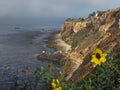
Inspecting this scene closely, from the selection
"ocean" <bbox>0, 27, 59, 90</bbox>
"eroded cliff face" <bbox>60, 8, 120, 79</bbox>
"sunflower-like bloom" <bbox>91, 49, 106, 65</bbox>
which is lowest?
"ocean" <bbox>0, 27, 59, 90</bbox>

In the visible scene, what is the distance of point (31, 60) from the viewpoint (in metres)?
62.9

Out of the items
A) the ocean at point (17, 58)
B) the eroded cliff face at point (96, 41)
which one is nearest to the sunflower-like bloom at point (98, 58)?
the eroded cliff face at point (96, 41)

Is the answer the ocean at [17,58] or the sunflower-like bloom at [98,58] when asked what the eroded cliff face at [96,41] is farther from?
the ocean at [17,58]

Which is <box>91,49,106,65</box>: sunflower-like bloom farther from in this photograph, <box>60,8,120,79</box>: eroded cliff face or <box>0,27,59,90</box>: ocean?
<box>0,27,59,90</box>: ocean

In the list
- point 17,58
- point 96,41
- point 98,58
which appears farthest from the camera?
point 17,58

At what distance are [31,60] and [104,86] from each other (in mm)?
52871

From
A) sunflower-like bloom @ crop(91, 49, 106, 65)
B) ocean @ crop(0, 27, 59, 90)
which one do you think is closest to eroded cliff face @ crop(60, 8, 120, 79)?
sunflower-like bloom @ crop(91, 49, 106, 65)

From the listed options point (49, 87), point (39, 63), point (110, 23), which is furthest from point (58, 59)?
point (49, 87)

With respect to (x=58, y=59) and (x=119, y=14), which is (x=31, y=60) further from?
(x=119, y=14)

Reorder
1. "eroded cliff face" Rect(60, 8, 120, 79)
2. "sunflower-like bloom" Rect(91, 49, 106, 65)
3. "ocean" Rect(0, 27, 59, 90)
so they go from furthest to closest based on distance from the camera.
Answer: "ocean" Rect(0, 27, 59, 90) → "eroded cliff face" Rect(60, 8, 120, 79) → "sunflower-like bloom" Rect(91, 49, 106, 65)

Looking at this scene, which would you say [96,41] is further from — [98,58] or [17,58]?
[98,58]

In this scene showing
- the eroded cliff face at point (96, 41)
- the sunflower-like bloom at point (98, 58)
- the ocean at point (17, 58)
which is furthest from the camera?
the ocean at point (17, 58)

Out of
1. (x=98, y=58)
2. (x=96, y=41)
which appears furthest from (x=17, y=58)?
(x=98, y=58)

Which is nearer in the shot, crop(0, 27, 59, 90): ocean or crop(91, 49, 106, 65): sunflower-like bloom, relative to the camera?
crop(91, 49, 106, 65): sunflower-like bloom
